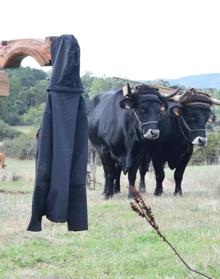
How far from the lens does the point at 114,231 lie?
8.75 metres

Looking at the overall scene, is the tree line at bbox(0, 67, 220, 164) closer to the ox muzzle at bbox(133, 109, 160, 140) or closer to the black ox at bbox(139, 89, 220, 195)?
the black ox at bbox(139, 89, 220, 195)

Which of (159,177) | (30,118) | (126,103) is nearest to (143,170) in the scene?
(159,177)

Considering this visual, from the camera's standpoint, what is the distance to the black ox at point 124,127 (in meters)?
12.7

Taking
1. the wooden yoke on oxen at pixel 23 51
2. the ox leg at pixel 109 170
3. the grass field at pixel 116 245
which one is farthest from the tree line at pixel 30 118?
the wooden yoke on oxen at pixel 23 51

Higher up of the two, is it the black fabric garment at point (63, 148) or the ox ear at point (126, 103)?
the ox ear at point (126, 103)

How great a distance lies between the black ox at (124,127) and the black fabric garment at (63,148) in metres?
7.36

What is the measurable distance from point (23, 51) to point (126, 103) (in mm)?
7501

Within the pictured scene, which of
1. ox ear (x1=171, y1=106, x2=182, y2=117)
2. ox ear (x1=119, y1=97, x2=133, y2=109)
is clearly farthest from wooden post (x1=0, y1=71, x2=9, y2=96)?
ox ear (x1=171, y1=106, x2=182, y2=117)

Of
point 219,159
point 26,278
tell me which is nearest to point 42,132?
point 26,278

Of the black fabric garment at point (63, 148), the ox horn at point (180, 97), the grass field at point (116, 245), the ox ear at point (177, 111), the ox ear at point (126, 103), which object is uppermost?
the ox horn at point (180, 97)

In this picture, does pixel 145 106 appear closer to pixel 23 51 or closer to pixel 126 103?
pixel 126 103

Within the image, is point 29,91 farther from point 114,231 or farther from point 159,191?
point 114,231

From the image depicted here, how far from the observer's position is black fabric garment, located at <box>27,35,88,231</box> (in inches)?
190

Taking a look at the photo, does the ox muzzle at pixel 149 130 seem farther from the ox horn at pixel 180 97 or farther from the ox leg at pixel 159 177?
the ox leg at pixel 159 177
